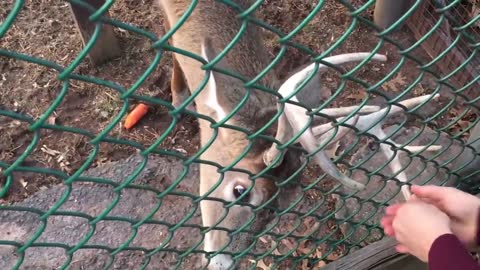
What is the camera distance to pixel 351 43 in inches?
206

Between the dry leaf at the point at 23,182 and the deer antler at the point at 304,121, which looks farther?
the dry leaf at the point at 23,182

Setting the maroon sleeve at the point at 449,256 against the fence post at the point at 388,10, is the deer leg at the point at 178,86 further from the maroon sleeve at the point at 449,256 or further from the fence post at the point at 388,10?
the maroon sleeve at the point at 449,256

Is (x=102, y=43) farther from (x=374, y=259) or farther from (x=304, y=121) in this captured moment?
(x=374, y=259)

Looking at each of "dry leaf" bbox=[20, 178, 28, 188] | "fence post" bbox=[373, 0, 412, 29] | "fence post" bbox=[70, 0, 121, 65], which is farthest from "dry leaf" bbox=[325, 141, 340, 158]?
"dry leaf" bbox=[20, 178, 28, 188]

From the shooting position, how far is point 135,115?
4617 millimetres

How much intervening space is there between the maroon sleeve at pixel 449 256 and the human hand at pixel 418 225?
0.36ft

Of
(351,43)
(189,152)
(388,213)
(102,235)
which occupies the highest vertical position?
(351,43)

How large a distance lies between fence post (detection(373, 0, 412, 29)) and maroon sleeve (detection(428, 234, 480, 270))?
3.35 metres

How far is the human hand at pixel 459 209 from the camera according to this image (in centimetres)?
233

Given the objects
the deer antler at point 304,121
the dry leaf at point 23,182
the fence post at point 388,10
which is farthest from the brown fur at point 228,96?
the fence post at point 388,10

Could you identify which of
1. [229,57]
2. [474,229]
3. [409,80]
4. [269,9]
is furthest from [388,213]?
[269,9]

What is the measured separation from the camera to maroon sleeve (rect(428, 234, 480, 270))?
73.5 inches

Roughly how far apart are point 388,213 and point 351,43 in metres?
3.06

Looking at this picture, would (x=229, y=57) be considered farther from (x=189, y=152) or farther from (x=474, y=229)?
(x=474, y=229)
